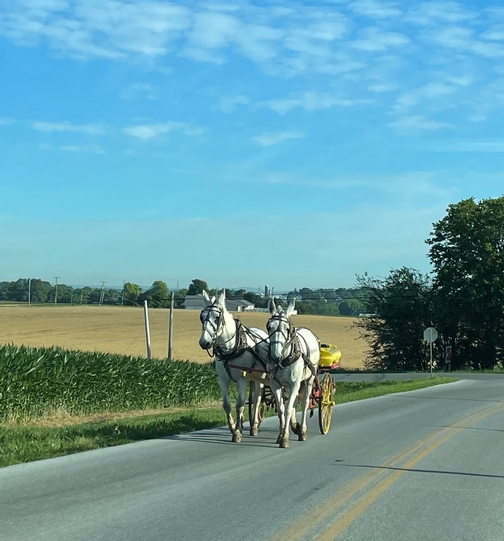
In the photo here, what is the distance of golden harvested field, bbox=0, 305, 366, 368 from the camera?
188 feet

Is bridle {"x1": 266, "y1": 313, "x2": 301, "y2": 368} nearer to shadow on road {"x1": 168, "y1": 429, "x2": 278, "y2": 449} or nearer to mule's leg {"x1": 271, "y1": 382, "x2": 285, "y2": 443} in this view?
mule's leg {"x1": 271, "y1": 382, "x2": 285, "y2": 443}

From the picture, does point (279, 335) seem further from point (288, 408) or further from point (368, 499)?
point (368, 499)

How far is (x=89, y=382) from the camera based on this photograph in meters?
20.3

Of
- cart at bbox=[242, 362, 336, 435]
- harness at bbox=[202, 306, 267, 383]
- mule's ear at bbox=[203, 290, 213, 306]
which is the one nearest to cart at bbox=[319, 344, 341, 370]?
cart at bbox=[242, 362, 336, 435]

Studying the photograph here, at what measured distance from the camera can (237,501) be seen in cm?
795

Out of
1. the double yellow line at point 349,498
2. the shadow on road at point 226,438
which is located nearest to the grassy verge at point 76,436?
the shadow on road at point 226,438

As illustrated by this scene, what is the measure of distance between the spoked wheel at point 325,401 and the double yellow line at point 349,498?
1775 millimetres

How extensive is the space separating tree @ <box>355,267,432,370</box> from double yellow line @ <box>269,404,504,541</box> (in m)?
44.3

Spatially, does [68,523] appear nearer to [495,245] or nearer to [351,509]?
[351,509]

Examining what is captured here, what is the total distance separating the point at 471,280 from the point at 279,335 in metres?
44.5

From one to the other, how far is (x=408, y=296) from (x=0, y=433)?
47.2 meters

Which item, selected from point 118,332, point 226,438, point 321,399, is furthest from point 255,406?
point 118,332

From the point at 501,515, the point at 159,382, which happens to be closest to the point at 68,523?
the point at 501,515

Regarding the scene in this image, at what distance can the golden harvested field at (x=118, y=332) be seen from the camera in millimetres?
57328
